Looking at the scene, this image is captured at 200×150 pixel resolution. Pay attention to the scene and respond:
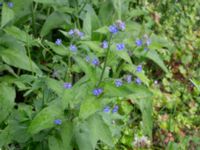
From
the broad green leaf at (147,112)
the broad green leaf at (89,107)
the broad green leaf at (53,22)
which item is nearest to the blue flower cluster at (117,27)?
the broad green leaf at (89,107)

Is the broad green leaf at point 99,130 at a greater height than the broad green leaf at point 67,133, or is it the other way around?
the broad green leaf at point 99,130

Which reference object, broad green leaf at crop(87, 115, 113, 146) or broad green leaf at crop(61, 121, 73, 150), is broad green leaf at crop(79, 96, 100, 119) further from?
broad green leaf at crop(61, 121, 73, 150)

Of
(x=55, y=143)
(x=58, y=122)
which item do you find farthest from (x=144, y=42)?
(x=55, y=143)

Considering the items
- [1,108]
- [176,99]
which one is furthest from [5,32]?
[176,99]

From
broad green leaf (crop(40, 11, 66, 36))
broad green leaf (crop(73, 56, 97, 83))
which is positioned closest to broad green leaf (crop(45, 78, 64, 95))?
broad green leaf (crop(73, 56, 97, 83))

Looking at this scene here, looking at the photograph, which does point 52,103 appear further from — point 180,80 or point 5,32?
point 180,80

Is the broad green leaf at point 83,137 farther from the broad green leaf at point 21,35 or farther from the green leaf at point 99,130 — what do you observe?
the broad green leaf at point 21,35
